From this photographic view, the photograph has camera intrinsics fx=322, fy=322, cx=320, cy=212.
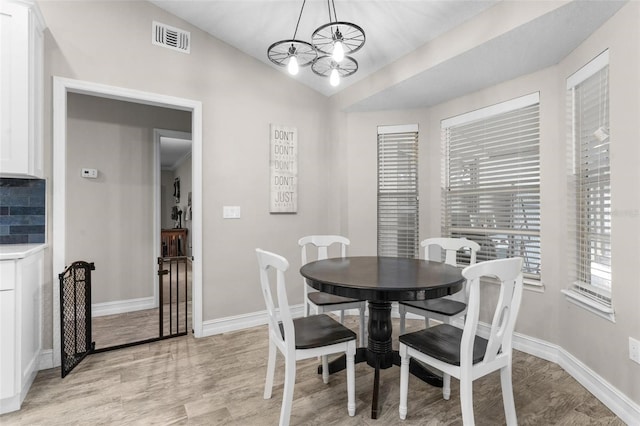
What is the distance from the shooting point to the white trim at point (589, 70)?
6.56 feet

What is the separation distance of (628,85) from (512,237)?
1.37 m

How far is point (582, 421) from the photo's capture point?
1.79 meters

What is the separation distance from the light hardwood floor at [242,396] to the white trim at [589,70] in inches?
81.5

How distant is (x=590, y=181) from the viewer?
2.21 metres

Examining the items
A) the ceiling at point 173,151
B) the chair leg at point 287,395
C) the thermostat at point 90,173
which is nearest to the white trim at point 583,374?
the chair leg at point 287,395

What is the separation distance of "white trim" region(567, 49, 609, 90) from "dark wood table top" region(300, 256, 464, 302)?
1.57 meters

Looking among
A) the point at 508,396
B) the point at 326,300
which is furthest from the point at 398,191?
the point at 508,396

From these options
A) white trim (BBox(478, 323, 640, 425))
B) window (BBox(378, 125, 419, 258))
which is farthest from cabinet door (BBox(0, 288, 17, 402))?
white trim (BBox(478, 323, 640, 425))

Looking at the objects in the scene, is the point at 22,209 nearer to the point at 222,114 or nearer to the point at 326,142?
the point at 222,114

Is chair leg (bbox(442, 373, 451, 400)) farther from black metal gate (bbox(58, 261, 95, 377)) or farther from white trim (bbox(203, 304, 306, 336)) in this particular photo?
black metal gate (bbox(58, 261, 95, 377))

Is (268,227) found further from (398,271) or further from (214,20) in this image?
(214,20)

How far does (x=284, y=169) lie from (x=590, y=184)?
101 inches

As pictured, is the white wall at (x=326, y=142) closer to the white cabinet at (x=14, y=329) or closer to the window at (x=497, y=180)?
the window at (x=497, y=180)

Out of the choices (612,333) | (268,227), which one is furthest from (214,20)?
(612,333)
